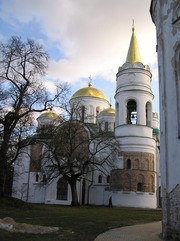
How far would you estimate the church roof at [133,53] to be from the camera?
29.4m

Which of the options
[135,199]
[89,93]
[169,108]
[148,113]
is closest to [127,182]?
[135,199]

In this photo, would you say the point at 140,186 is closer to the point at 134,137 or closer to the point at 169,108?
the point at 134,137

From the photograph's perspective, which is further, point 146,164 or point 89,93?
point 89,93

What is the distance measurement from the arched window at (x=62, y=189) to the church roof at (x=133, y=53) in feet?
46.9

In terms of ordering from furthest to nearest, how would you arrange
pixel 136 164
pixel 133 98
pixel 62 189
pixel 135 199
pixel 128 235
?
pixel 62 189 < pixel 133 98 < pixel 136 164 < pixel 135 199 < pixel 128 235

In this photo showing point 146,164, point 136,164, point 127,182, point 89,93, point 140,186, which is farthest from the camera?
point 89,93

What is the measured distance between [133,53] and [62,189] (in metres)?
16.1

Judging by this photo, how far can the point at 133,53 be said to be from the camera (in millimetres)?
29859

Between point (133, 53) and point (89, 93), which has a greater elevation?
point (133, 53)

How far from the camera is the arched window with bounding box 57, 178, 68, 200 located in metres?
29.1

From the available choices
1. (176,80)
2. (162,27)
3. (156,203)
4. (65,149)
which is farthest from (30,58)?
(156,203)

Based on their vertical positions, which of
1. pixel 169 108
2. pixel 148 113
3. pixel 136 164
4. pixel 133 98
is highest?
pixel 133 98

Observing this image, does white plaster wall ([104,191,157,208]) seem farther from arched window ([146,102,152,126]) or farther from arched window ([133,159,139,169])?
arched window ([146,102,152,126])

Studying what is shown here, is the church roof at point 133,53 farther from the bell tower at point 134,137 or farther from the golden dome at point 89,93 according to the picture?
the golden dome at point 89,93
